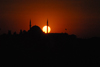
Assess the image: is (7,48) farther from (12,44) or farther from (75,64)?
(75,64)

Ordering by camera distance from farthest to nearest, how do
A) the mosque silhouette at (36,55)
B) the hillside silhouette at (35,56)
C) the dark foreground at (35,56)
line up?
the mosque silhouette at (36,55) → the hillside silhouette at (35,56) → the dark foreground at (35,56)

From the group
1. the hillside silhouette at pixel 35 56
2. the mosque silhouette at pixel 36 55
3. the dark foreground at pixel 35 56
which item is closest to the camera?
the dark foreground at pixel 35 56

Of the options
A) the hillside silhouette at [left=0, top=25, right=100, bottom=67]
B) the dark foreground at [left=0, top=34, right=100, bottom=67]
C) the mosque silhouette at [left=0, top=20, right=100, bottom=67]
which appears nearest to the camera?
the dark foreground at [left=0, top=34, right=100, bottom=67]

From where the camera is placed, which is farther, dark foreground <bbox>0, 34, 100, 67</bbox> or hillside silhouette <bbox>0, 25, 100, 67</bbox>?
hillside silhouette <bbox>0, 25, 100, 67</bbox>

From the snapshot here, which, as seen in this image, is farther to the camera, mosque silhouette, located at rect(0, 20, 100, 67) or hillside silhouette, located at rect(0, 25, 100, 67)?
mosque silhouette, located at rect(0, 20, 100, 67)

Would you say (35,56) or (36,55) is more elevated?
(36,55)

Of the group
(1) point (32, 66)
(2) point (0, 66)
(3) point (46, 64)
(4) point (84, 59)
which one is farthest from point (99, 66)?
(2) point (0, 66)

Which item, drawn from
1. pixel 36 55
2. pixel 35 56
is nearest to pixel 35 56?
pixel 35 56

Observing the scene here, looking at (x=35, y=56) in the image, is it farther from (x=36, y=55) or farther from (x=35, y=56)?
(x=36, y=55)

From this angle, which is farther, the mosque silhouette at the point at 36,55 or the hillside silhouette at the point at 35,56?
the mosque silhouette at the point at 36,55

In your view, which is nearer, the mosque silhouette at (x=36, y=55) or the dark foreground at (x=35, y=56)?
the dark foreground at (x=35, y=56)

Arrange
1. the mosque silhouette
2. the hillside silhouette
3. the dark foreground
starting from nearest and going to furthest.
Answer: the dark foreground, the hillside silhouette, the mosque silhouette

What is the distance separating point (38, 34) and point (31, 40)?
15.0 feet

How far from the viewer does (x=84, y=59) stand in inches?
1366
